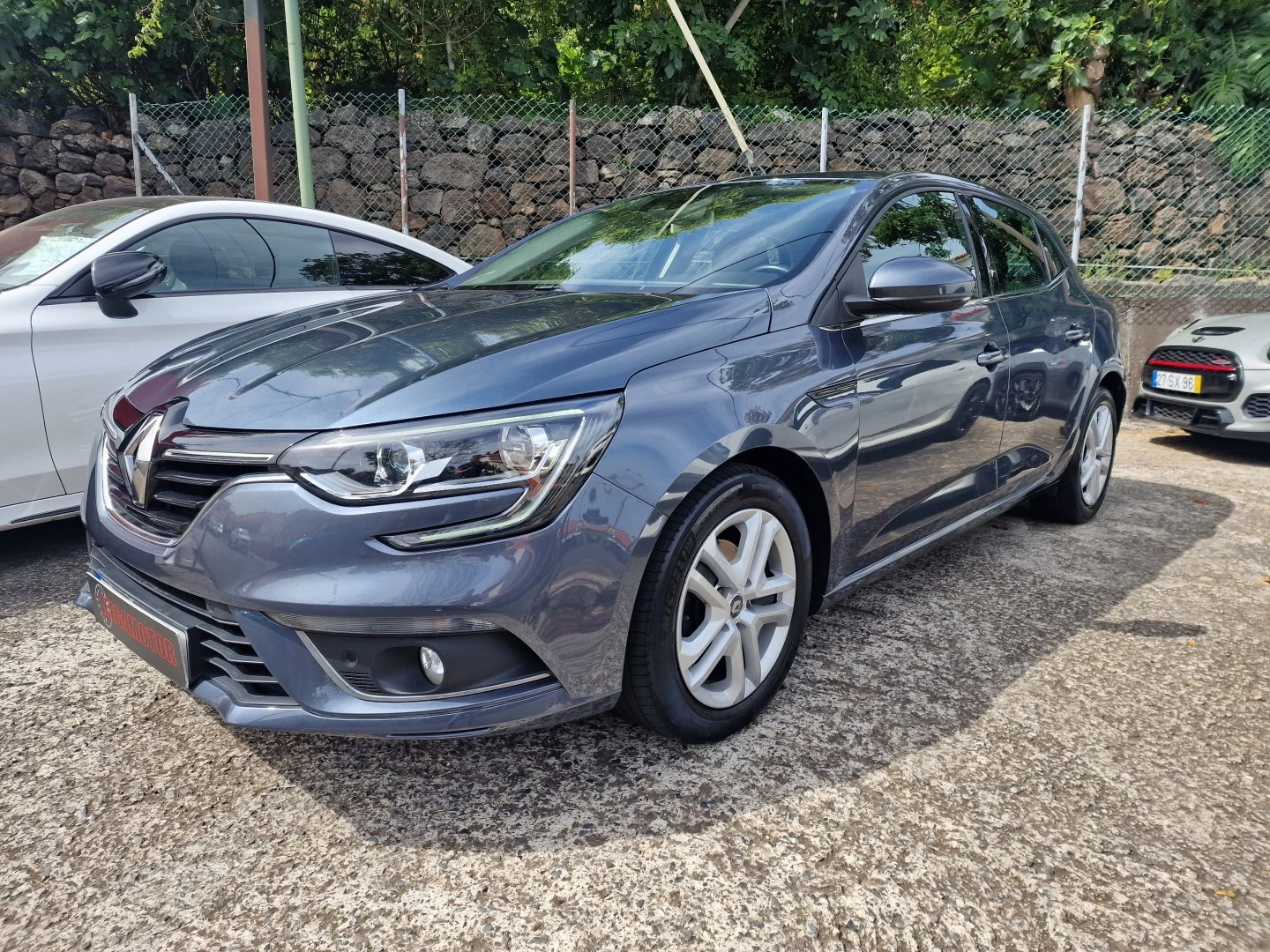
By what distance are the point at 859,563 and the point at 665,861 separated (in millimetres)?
1169

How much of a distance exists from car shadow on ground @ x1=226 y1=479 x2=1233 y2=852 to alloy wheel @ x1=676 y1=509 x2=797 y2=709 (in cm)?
18

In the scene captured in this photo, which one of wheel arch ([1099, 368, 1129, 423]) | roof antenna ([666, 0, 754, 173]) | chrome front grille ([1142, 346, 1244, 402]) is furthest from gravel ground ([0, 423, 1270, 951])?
roof antenna ([666, 0, 754, 173])

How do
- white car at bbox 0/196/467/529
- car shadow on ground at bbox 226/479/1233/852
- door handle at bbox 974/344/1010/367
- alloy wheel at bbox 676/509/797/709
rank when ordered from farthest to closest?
white car at bbox 0/196/467/529 → door handle at bbox 974/344/1010/367 → alloy wheel at bbox 676/509/797/709 → car shadow on ground at bbox 226/479/1233/852

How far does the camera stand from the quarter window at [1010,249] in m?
3.56

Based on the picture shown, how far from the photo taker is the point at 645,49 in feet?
39.2

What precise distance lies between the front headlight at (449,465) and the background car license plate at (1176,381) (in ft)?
19.3

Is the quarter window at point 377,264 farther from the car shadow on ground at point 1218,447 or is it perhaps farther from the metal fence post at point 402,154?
the car shadow on ground at point 1218,447

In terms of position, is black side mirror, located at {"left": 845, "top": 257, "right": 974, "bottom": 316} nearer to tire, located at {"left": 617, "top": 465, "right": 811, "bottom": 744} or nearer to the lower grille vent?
tire, located at {"left": 617, "top": 465, "right": 811, "bottom": 744}

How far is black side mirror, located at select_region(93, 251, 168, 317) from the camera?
3.39 m

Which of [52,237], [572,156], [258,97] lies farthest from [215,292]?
[572,156]

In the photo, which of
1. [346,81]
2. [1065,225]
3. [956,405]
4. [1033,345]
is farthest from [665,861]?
[346,81]

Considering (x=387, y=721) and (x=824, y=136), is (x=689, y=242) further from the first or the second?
(x=824, y=136)

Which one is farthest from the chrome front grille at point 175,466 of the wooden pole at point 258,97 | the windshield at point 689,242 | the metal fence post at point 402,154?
the metal fence post at point 402,154

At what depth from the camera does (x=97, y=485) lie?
237 centimetres
